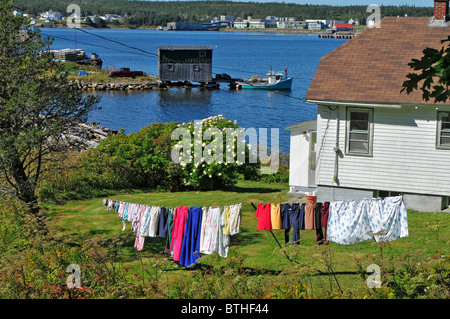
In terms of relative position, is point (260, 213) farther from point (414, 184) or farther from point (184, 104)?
point (184, 104)

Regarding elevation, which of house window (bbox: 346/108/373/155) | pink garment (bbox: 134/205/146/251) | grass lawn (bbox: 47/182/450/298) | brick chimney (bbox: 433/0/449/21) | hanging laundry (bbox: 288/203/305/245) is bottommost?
grass lawn (bbox: 47/182/450/298)

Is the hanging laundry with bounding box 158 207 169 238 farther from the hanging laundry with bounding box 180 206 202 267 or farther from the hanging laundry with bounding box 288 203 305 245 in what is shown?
the hanging laundry with bounding box 288 203 305 245

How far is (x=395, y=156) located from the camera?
1931 centimetres

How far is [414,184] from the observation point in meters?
19.2

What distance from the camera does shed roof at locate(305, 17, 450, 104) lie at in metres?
19.3

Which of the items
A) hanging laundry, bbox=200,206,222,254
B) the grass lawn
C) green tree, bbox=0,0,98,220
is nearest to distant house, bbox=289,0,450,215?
the grass lawn

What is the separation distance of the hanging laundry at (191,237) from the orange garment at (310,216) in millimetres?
2463

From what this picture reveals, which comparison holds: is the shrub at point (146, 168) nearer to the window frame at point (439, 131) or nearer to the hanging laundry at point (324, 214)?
the window frame at point (439, 131)

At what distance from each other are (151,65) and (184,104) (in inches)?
2013

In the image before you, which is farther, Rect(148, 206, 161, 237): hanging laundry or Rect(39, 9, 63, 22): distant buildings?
Rect(39, 9, 63, 22): distant buildings

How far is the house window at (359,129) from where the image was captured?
19.6 metres

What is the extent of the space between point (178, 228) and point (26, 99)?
16.5 ft

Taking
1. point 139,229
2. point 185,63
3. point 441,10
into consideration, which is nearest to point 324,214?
point 139,229

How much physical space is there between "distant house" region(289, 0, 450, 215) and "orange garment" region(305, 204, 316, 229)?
674 cm
